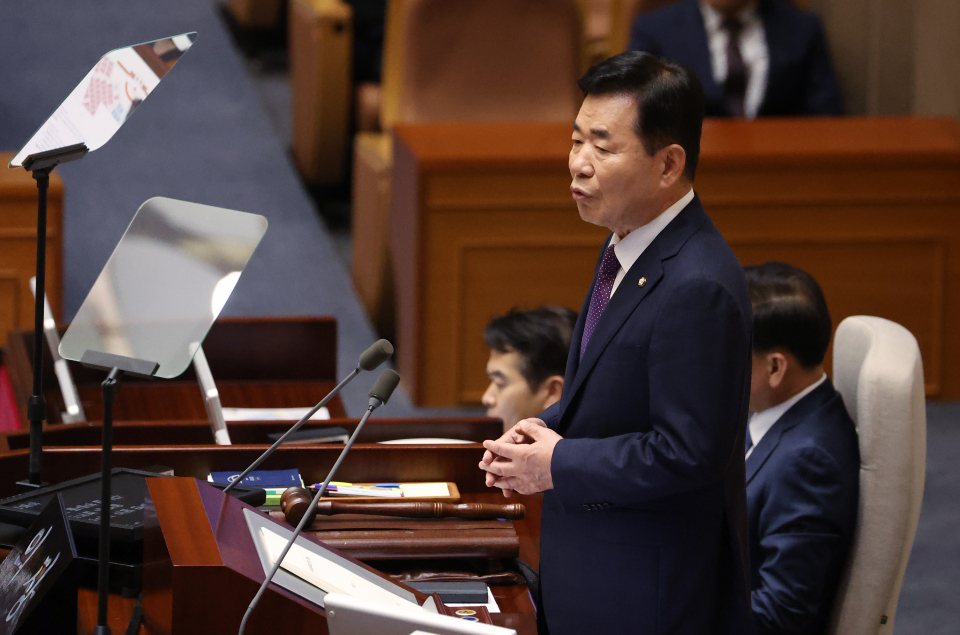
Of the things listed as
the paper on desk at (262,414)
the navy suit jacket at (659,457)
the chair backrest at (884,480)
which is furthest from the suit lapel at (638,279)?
the paper on desk at (262,414)

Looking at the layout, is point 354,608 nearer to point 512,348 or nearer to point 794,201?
point 512,348

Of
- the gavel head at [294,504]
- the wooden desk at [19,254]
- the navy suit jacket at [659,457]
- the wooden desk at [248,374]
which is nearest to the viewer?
the navy suit jacket at [659,457]

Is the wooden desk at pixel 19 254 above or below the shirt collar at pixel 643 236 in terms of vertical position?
below

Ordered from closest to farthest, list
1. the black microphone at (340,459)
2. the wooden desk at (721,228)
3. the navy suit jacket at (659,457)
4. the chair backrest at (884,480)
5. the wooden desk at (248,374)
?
the black microphone at (340,459), the navy suit jacket at (659,457), the chair backrest at (884,480), the wooden desk at (248,374), the wooden desk at (721,228)

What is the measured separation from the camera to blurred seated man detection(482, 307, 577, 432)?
200 centimetres

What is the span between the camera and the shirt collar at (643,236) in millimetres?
1248

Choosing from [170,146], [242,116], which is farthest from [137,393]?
[242,116]

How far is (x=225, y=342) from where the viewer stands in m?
2.29

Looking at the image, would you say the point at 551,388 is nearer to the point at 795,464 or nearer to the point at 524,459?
the point at 795,464

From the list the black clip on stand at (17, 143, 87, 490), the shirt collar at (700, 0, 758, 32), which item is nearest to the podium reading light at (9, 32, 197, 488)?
the black clip on stand at (17, 143, 87, 490)

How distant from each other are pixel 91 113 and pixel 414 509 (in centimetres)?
61

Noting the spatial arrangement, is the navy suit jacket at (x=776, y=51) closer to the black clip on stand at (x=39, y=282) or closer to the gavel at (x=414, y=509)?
the gavel at (x=414, y=509)

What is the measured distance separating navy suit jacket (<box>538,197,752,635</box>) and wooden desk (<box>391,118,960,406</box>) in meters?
1.79

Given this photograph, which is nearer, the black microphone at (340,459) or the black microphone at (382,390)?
the black microphone at (340,459)
